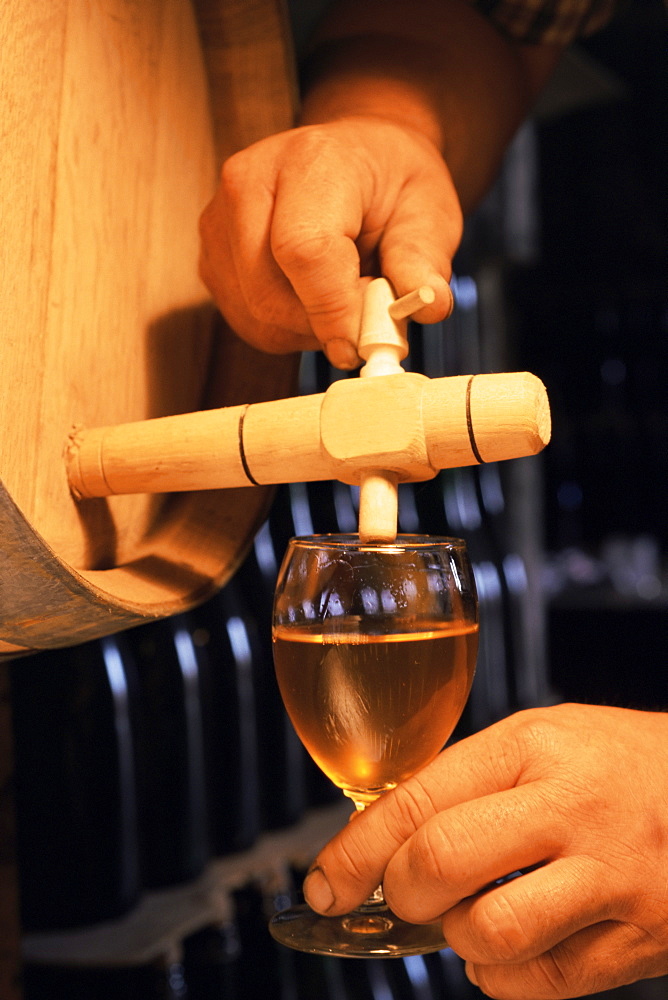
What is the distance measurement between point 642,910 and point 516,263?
6.59 feet

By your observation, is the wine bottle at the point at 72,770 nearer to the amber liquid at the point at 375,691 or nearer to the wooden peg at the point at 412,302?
the amber liquid at the point at 375,691

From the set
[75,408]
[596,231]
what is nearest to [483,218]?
[596,231]

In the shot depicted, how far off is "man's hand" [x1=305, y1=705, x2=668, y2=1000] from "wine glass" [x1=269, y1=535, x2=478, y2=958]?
1.5 inches

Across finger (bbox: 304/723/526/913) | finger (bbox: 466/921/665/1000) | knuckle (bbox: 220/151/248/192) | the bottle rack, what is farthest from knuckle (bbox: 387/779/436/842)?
the bottle rack

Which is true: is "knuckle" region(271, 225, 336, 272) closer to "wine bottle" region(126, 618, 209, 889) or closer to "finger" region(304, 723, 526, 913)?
"finger" region(304, 723, 526, 913)

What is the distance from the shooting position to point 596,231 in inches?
124

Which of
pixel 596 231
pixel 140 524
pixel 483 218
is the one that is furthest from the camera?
pixel 596 231

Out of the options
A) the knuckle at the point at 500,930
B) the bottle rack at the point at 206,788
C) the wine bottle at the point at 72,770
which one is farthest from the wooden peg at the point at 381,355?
the wine bottle at the point at 72,770

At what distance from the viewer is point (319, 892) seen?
25.4 inches

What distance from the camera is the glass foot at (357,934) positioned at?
2.16 feet

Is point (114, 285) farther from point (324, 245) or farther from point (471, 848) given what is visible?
point (471, 848)

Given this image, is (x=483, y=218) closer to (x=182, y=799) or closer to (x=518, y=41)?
(x=518, y=41)

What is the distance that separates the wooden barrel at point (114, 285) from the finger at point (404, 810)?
195mm

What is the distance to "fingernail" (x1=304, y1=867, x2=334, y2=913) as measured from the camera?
0.64m
